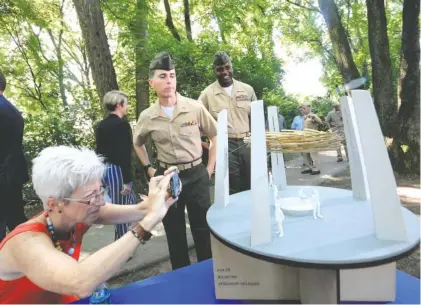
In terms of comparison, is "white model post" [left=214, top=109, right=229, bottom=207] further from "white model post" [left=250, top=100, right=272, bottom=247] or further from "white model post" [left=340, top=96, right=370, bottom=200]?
"white model post" [left=340, top=96, right=370, bottom=200]

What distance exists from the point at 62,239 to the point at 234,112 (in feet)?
7.71

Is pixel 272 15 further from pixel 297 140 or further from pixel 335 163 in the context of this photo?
pixel 297 140

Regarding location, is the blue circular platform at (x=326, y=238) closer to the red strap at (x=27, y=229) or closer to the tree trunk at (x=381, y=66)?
the red strap at (x=27, y=229)

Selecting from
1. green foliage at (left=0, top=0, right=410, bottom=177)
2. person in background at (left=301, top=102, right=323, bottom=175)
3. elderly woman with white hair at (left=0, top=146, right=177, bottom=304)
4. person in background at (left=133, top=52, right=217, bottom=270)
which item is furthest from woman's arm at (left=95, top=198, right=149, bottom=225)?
person in background at (left=301, top=102, right=323, bottom=175)

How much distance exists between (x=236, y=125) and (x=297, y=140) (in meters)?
1.83

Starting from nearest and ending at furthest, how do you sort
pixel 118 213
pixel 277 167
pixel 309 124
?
pixel 118 213
pixel 277 167
pixel 309 124

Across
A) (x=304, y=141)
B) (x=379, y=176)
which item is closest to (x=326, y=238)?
(x=379, y=176)

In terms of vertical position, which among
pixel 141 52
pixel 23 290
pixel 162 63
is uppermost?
pixel 141 52

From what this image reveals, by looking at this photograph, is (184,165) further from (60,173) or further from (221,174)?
(60,173)

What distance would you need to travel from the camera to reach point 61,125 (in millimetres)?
7016

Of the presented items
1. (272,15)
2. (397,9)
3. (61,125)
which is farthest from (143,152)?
(397,9)

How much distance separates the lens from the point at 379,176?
1401mm

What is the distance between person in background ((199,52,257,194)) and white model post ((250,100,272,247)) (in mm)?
1894

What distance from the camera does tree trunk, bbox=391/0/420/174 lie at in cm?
641
